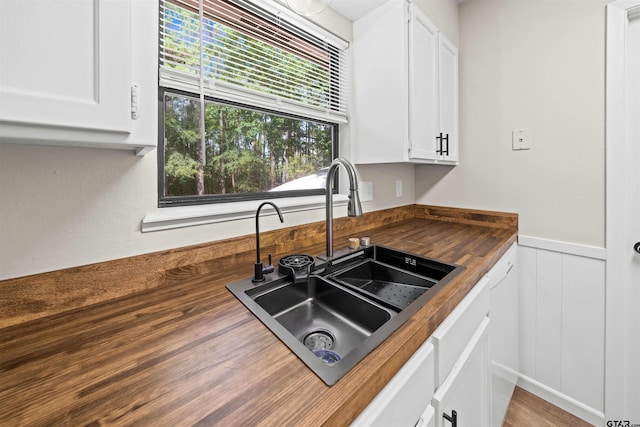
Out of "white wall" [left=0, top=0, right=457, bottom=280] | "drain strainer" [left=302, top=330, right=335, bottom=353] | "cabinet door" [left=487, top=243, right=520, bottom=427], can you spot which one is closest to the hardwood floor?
"cabinet door" [left=487, top=243, right=520, bottom=427]

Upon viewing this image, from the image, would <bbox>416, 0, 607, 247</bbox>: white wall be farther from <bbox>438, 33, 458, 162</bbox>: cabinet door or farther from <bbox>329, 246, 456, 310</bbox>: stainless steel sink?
<bbox>329, 246, 456, 310</bbox>: stainless steel sink

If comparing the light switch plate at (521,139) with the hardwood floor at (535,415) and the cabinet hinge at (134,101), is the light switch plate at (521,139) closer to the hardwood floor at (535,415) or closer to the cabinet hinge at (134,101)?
the hardwood floor at (535,415)

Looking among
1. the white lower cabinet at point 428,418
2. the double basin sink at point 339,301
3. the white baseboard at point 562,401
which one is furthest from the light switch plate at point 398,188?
the white lower cabinet at point 428,418

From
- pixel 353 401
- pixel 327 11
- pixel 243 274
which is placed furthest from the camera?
pixel 327 11

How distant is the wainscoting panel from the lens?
56.4 inches

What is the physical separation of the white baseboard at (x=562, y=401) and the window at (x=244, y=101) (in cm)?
173

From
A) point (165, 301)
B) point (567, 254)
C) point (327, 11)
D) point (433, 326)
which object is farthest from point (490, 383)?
point (327, 11)

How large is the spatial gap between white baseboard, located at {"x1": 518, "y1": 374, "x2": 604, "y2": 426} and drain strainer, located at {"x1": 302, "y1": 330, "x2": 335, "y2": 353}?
159cm

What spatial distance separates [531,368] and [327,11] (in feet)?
7.87

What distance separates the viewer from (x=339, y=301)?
0.92 meters

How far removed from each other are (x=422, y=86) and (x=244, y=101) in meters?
1.00

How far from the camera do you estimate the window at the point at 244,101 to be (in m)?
1.00

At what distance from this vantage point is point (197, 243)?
1.00m

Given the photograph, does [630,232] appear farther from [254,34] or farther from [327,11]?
[254,34]
